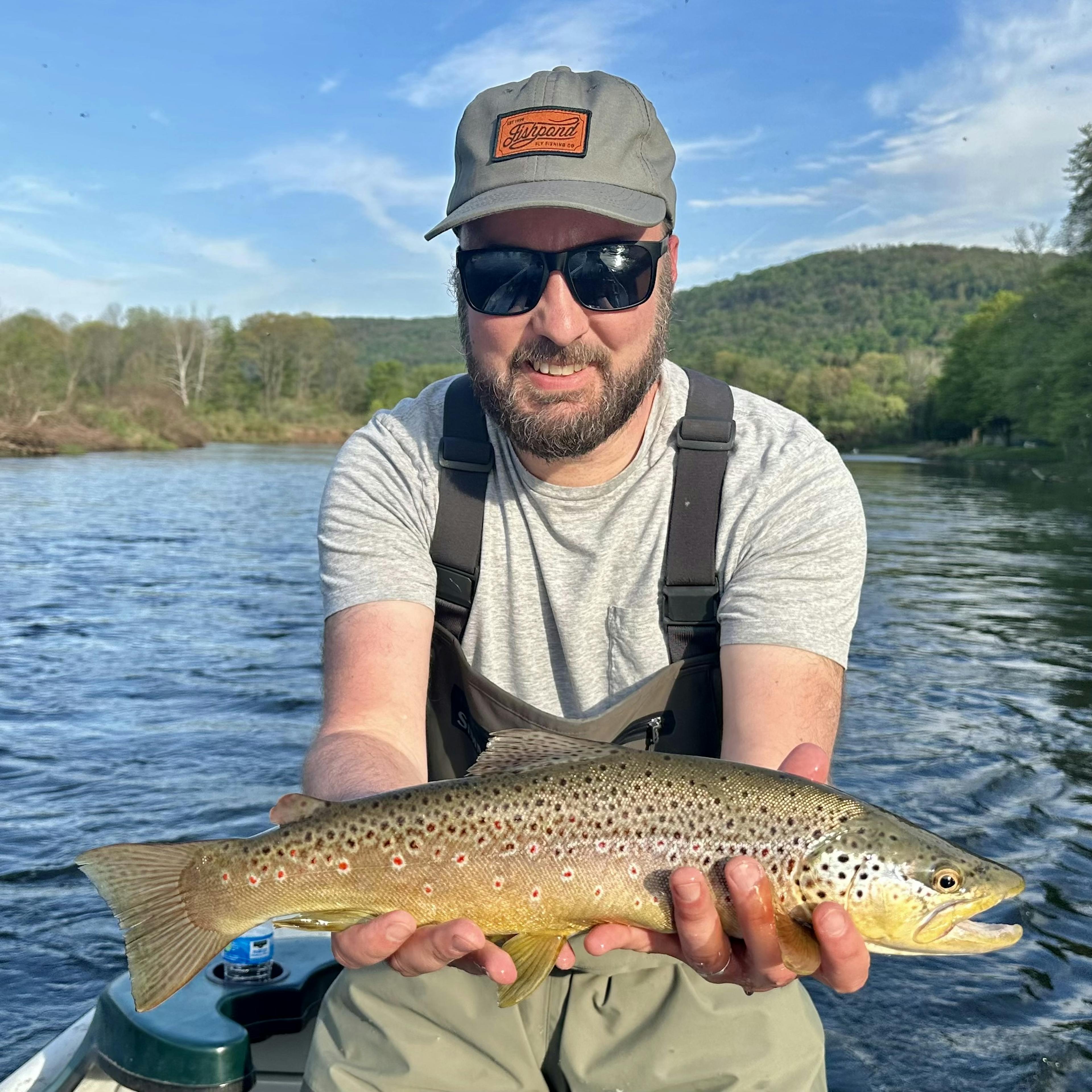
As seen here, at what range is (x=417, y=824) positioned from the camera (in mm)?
2504

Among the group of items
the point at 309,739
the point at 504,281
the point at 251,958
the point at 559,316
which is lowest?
the point at 309,739

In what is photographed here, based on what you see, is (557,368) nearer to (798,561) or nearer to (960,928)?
(798,561)

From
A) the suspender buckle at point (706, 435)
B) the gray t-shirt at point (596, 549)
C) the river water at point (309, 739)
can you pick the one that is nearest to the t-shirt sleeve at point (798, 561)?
the gray t-shirt at point (596, 549)

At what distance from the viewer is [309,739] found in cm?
924

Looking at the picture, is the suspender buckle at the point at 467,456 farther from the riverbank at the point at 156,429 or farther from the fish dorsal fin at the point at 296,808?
the riverbank at the point at 156,429

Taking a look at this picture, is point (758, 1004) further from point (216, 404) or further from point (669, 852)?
point (216, 404)

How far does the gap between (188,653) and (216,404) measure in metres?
88.6

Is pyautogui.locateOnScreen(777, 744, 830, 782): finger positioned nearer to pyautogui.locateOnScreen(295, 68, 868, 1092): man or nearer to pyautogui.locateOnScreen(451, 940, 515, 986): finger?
pyautogui.locateOnScreen(295, 68, 868, 1092): man

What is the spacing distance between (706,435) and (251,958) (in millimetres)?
2049

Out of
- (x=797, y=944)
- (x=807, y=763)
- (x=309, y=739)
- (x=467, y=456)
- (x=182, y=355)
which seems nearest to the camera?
(x=797, y=944)

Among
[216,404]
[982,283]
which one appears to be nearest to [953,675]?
[216,404]

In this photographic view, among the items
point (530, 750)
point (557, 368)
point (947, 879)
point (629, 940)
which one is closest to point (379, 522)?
point (557, 368)

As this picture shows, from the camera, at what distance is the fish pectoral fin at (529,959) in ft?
8.16

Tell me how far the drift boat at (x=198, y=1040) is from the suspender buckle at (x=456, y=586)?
1258 mm
